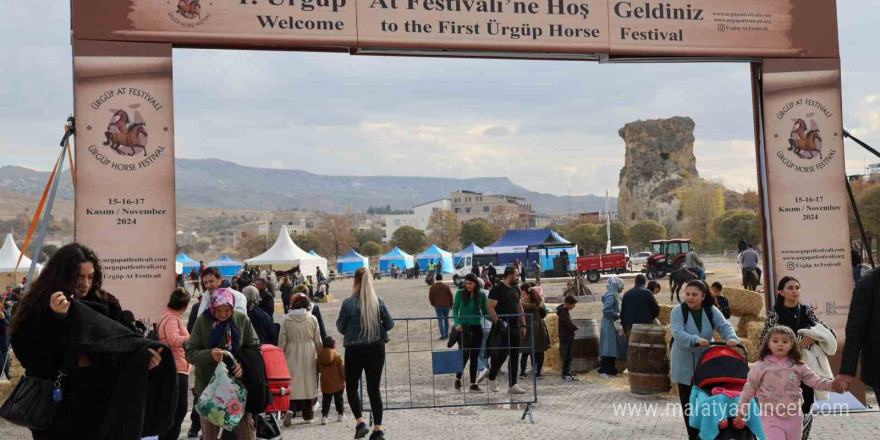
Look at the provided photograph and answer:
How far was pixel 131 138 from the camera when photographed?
9180mm

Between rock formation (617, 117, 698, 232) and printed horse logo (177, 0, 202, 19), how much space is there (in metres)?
157

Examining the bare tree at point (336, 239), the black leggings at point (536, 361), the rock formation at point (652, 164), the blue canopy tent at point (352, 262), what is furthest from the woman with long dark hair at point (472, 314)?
the rock formation at point (652, 164)

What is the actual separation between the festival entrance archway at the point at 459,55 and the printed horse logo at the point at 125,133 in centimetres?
1

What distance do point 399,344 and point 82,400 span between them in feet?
53.0

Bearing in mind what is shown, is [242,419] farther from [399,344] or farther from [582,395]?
[399,344]

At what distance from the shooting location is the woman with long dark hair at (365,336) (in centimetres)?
866

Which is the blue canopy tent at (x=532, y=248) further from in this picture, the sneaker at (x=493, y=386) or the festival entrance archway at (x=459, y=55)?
the festival entrance archway at (x=459, y=55)

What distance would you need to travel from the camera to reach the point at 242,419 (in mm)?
6812

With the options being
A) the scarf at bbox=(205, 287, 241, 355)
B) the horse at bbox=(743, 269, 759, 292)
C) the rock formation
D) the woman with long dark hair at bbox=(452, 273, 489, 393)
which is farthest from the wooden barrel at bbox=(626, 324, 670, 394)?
the rock formation

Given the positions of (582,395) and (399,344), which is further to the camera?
(399,344)

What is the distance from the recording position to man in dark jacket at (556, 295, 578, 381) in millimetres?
14102

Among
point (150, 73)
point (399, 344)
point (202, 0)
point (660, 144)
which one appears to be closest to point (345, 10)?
point (202, 0)

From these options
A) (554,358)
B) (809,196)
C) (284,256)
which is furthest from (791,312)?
(284,256)

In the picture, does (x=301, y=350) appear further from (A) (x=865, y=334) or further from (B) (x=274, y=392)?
(A) (x=865, y=334)
